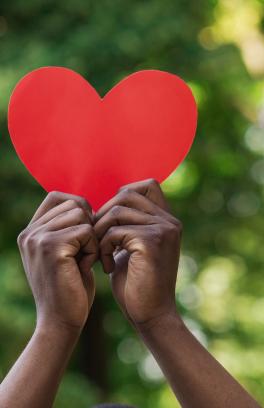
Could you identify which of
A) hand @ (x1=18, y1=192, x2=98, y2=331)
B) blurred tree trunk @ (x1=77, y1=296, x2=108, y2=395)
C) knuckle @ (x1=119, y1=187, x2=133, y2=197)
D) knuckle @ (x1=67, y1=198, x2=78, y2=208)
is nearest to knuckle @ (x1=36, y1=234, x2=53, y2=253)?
hand @ (x1=18, y1=192, x2=98, y2=331)

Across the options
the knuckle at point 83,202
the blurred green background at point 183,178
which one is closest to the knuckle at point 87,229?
the knuckle at point 83,202

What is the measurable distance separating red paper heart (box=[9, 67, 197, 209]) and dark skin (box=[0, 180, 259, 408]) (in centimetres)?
23

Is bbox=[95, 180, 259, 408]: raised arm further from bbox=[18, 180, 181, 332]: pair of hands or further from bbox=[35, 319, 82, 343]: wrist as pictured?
bbox=[35, 319, 82, 343]: wrist

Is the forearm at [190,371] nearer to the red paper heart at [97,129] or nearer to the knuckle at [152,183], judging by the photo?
the knuckle at [152,183]

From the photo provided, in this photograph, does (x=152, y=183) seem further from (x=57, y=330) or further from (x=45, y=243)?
(x=57, y=330)

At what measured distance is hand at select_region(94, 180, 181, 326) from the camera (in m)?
2.29

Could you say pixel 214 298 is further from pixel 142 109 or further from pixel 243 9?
pixel 142 109

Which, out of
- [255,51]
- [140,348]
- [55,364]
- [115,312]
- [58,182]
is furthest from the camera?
[140,348]

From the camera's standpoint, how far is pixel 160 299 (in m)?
2.31

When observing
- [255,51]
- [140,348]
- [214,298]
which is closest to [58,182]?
[255,51]

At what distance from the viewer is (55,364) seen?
2258 mm

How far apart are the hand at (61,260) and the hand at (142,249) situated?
0.16ft

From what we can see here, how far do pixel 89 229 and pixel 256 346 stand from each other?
924cm

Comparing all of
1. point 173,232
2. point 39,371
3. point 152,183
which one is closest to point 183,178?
point 152,183
